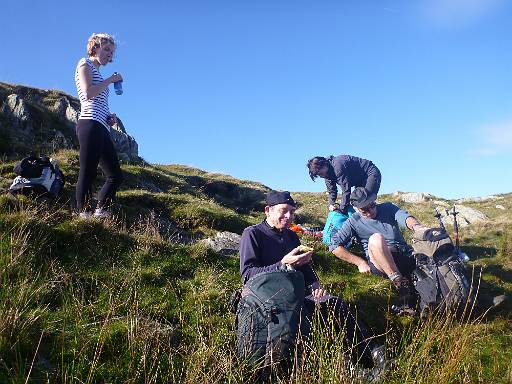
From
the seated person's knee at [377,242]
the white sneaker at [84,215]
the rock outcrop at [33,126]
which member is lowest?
the seated person's knee at [377,242]

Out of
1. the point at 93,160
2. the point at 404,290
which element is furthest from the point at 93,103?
the point at 404,290

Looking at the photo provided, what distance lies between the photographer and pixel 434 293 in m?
6.13

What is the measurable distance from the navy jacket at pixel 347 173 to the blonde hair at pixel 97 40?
582 centimetres

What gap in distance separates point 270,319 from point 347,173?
7.11 meters

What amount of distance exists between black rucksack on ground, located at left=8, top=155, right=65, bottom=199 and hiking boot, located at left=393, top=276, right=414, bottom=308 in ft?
21.0

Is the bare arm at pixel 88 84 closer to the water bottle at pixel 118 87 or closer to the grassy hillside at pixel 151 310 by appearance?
the water bottle at pixel 118 87

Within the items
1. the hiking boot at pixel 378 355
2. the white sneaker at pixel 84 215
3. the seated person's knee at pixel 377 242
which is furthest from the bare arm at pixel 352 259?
the white sneaker at pixel 84 215

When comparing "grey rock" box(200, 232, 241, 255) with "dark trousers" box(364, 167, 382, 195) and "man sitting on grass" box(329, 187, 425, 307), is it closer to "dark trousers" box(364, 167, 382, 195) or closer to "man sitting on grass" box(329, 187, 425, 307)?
"man sitting on grass" box(329, 187, 425, 307)

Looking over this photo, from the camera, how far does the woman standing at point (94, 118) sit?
671cm

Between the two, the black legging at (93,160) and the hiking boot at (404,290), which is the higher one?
the black legging at (93,160)

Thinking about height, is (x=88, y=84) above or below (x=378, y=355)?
above

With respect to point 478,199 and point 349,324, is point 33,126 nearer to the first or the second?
point 349,324

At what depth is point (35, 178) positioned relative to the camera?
8.04 metres

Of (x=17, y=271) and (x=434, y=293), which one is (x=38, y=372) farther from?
(x=434, y=293)
